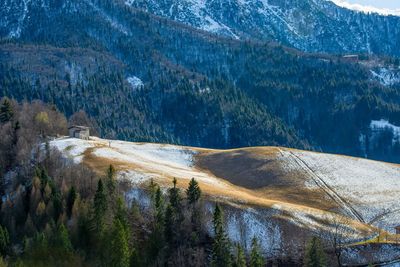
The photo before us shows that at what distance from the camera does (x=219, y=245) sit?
9725 centimetres

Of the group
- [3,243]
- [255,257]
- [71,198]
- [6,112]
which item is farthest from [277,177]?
[6,112]

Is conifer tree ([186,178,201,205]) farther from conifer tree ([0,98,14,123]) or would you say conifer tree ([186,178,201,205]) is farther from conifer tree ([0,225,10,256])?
conifer tree ([0,98,14,123])

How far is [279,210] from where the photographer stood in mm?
111938

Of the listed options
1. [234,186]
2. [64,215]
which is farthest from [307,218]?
[64,215]

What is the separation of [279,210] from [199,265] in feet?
69.3

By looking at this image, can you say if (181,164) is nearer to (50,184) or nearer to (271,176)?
(271,176)

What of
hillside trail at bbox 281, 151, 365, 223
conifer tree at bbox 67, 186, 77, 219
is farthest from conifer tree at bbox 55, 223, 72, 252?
hillside trail at bbox 281, 151, 365, 223

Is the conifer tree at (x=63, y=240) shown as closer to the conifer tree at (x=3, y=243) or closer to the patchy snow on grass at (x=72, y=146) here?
the conifer tree at (x=3, y=243)

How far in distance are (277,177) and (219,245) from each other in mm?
45319

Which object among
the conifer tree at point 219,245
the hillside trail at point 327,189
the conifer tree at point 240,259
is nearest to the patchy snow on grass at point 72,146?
the conifer tree at point 219,245

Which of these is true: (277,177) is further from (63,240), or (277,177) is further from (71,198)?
(63,240)

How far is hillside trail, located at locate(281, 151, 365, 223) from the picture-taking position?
121 metres

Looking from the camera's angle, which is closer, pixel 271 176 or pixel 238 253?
pixel 238 253

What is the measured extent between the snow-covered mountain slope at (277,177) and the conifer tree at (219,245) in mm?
11722
